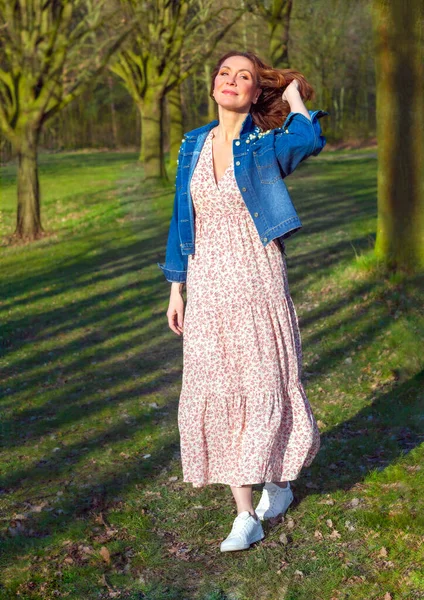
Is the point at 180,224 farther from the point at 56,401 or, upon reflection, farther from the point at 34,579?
the point at 56,401

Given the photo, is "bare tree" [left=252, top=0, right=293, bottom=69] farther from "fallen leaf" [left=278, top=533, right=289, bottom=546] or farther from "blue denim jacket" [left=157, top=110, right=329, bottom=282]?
"fallen leaf" [left=278, top=533, right=289, bottom=546]

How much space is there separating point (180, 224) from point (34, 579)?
6.04ft

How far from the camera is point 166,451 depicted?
6.21 meters

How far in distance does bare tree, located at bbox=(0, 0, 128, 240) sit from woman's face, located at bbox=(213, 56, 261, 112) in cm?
1443

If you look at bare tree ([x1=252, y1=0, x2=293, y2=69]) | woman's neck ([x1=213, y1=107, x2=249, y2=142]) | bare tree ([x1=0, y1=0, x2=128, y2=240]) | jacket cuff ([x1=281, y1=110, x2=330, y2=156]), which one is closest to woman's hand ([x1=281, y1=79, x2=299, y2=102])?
jacket cuff ([x1=281, y1=110, x2=330, y2=156])

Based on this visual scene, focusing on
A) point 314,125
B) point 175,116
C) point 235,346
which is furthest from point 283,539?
point 175,116

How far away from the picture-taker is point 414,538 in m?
4.43

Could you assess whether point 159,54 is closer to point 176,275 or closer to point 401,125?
point 401,125

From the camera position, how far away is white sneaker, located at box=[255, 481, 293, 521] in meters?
4.77

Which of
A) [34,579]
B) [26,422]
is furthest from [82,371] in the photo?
[34,579]

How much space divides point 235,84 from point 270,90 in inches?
10.0

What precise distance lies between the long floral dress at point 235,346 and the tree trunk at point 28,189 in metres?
14.6

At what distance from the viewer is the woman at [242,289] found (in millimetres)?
4305

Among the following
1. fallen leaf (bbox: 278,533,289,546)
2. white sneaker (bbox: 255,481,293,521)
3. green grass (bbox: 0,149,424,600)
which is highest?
white sneaker (bbox: 255,481,293,521)
